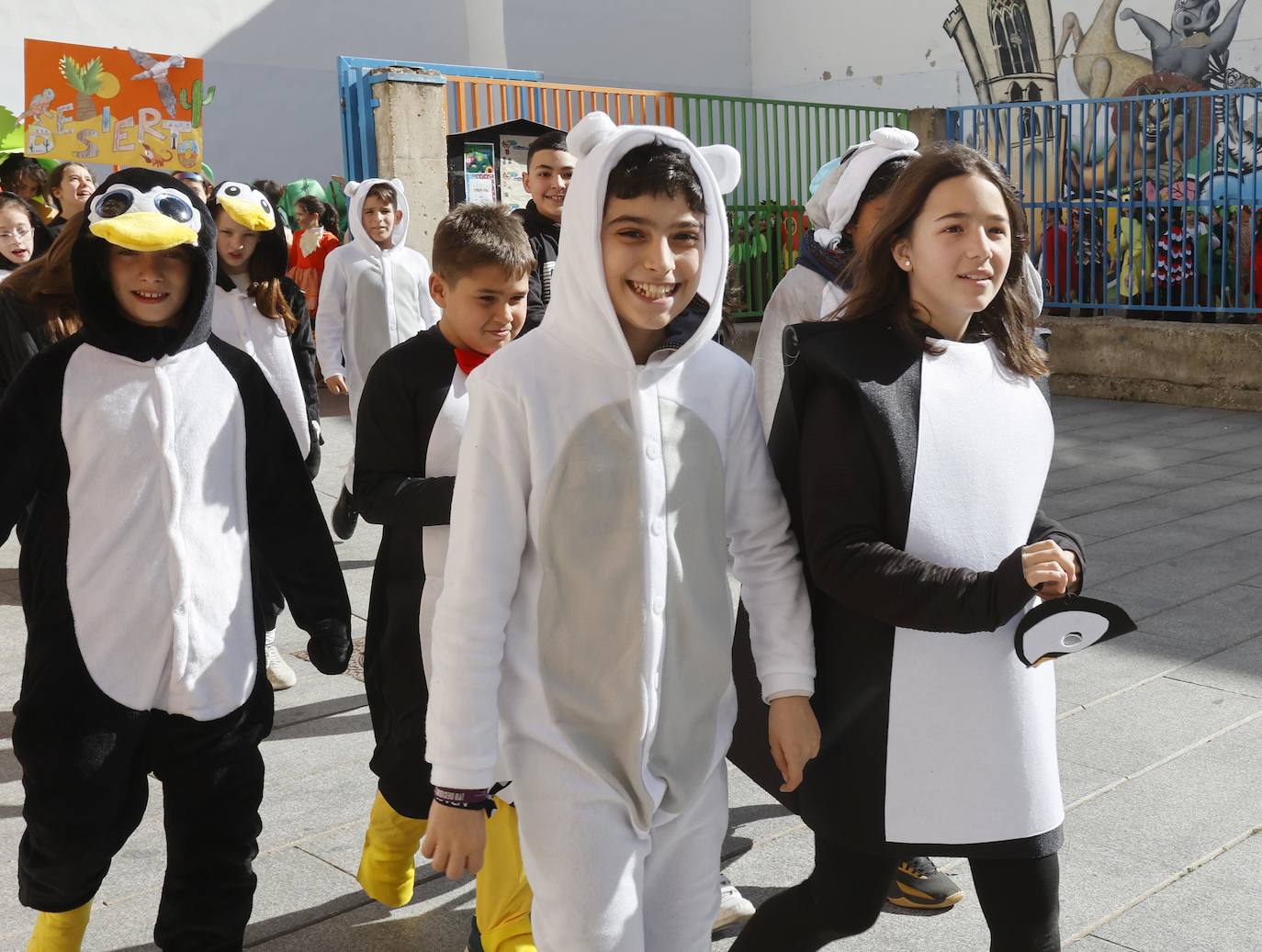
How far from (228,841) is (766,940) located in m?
1.06

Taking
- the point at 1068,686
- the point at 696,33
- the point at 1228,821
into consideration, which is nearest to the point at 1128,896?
the point at 1228,821

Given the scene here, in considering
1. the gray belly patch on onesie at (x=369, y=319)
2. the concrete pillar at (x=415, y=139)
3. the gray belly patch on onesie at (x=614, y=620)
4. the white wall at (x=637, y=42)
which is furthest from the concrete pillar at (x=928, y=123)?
the gray belly patch on onesie at (x=614, y=620)

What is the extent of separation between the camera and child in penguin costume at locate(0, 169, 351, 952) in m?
2.60

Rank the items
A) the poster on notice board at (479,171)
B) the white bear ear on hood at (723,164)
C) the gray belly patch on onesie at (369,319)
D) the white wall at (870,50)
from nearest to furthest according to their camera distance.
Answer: the white bear ear on hood at (723,164) → the gray belly patch on onesie at (369,319) → the poster on notice board at (479,171) → the white wall at (870,50)

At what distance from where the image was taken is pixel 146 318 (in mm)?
2713

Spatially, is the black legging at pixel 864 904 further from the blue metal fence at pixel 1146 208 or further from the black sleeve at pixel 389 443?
the blue metal fence at pixel 1146 208

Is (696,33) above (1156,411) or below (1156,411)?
above

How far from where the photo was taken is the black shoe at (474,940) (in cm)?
290

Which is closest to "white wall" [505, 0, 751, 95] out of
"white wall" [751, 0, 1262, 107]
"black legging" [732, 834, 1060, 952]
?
"white wall" [751, 0, 1262, 107]

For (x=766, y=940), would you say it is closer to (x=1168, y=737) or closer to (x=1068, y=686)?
(x=1168, y=737)

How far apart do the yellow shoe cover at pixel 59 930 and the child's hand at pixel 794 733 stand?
1446 millimetres

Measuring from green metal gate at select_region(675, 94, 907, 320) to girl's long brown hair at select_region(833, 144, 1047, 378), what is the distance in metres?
10.5

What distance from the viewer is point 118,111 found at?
10.2 meters

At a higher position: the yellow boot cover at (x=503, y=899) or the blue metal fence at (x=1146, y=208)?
the blue metal fence at (x=1146, y=208)
